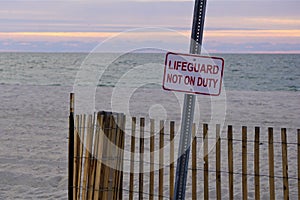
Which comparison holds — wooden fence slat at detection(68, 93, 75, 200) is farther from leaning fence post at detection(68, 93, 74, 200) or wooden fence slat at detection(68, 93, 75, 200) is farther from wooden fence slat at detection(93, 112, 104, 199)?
wooden fence slat at detection(93, 112, 104, 199)

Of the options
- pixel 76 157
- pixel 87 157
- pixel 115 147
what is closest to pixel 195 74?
pixel 115 147

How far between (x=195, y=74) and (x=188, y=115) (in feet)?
0.95

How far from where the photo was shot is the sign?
3.07m

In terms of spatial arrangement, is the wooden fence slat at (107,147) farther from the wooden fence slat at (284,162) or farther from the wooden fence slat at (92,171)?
the wooden fence slat at (284,162)

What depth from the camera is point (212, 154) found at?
9.40 metres

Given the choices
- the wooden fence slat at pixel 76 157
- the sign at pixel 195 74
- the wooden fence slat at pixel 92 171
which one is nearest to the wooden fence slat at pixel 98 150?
the wooden fence slat at pixel 92 171

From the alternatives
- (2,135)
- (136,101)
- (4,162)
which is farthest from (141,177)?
(136,101)

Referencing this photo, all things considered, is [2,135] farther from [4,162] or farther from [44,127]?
[4,162]

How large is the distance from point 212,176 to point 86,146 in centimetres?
404

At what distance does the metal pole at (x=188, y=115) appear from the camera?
289 centimetres

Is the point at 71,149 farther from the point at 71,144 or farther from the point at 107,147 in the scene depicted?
the point at 107,147

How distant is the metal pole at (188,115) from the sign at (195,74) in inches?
3.1

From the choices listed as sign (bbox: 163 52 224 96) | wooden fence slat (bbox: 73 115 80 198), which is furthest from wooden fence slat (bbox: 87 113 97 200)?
sign (bbox: 163 52 224 96)

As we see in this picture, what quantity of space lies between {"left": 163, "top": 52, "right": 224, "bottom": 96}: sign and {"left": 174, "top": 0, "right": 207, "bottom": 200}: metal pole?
0.08m
